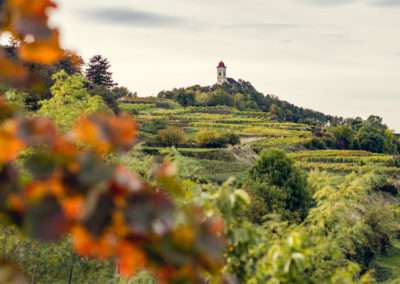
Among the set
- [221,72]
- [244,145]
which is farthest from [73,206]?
[221,72]

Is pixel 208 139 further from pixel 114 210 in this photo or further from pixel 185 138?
pixel 114 210

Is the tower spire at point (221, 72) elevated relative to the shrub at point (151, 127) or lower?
elevated

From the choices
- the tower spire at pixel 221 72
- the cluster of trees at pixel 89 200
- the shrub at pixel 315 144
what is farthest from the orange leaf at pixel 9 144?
the tower spire at pixel 221 72

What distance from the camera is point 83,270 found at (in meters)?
13.7

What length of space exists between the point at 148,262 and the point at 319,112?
128622mm

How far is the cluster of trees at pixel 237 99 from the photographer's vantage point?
95.6 meters

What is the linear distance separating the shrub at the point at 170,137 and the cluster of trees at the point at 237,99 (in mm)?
33967

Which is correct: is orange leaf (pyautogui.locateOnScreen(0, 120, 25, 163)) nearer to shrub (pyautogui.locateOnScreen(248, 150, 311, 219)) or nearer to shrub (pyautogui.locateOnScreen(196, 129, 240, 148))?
shrub (pyautogui.locateOnScreen(248, 150, 311, 219))

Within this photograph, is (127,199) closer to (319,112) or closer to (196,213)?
(196,213)

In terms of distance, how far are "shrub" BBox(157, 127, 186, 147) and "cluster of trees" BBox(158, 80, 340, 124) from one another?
34.0 meters

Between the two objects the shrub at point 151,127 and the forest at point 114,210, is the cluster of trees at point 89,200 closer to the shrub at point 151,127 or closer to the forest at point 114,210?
the forest at point 114,210

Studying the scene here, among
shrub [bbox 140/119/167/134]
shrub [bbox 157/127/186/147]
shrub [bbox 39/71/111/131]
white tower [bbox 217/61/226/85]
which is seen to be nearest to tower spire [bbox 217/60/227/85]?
white tower [bbox 217/61/226/85]

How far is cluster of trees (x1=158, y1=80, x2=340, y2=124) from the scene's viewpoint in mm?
95562

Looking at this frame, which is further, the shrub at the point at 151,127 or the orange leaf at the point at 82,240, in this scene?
the shrub at the point at 151,127
